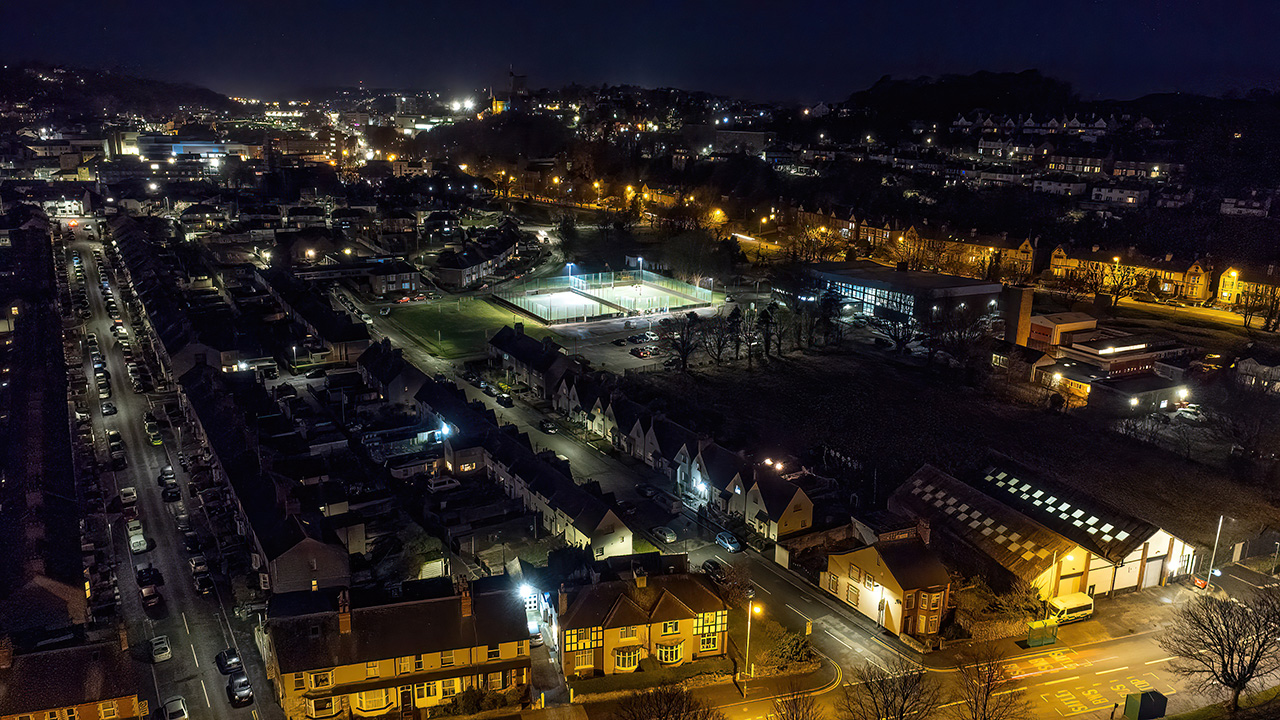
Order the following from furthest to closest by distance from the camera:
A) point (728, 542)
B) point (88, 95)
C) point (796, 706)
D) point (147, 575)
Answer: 1. point (88, 95)
2. point (728, 542)
3. point (147, 575)
4. point (796, 706)

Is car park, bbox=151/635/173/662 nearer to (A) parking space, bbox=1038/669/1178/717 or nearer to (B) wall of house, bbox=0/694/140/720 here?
(B) wall of house, bbox=0/694/140/720

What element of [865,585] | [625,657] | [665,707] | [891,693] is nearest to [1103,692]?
[891,693]

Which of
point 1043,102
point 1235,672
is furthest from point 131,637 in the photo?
point 1043,102

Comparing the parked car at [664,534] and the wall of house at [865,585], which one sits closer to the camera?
the wall of house at [865,585]

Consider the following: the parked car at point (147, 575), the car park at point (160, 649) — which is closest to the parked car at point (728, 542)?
the car park at point (160, 649)

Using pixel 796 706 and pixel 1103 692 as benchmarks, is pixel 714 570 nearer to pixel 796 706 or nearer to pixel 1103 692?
pixel 796 706

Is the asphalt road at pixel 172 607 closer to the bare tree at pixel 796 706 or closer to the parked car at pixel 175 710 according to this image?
the parked car at pixel 175 710
